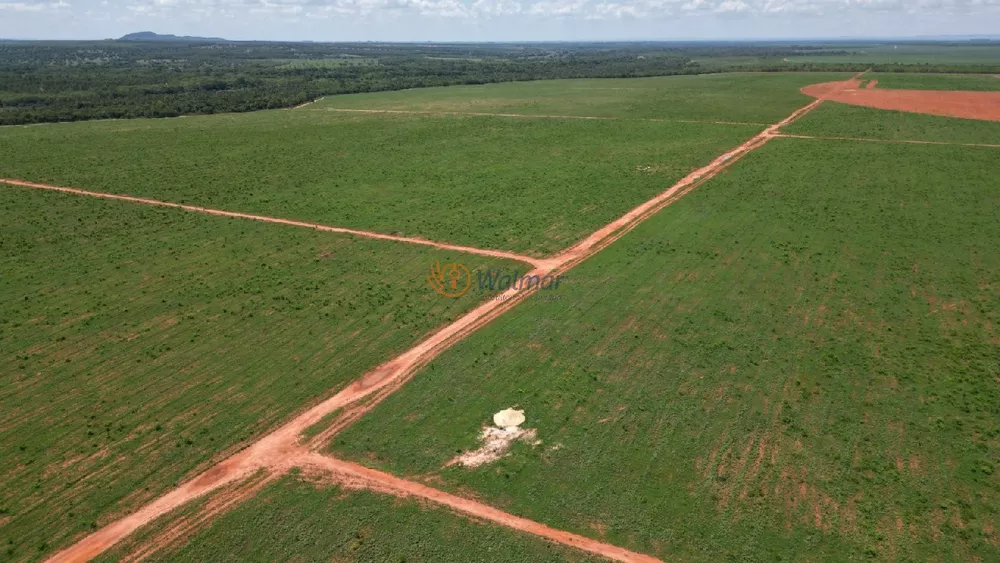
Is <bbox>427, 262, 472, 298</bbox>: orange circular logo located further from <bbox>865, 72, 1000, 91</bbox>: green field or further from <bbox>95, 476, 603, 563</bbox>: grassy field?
<bbox>865, 72, 1000, 91</bbox>: green field

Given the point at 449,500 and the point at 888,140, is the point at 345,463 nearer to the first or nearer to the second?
the point at 449,500

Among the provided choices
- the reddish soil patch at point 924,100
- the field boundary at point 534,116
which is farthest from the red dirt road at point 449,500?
the reddish soil patch at point 924,100

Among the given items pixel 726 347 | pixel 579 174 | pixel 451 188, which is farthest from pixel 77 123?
pixel 726 347

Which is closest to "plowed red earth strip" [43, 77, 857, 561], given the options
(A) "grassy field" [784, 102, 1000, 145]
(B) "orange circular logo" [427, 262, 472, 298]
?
(B) "orange circular logo" [427, 262, 472, 298]

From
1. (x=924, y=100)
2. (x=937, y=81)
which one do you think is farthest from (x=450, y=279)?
(x=937, y=81)

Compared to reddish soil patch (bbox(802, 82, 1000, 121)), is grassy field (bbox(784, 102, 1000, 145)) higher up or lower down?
lower down

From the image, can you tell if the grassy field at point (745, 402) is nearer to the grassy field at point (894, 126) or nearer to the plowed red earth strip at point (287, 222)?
the plowed red earth strip at point (287, 222)
